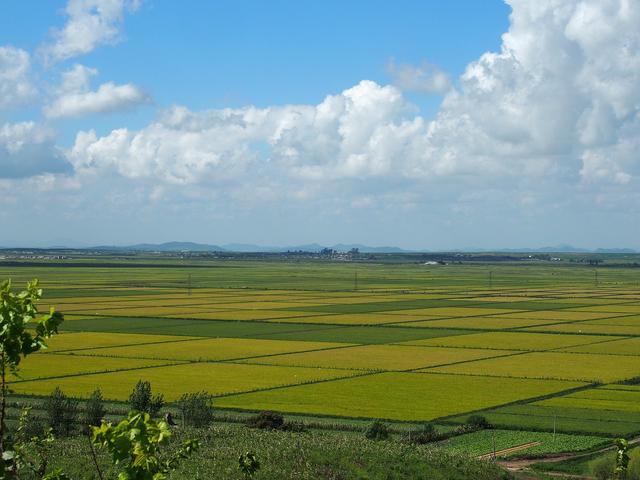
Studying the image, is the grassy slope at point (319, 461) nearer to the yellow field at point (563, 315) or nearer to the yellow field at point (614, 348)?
the yellow field at point (614, 348)

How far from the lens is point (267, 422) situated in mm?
32344

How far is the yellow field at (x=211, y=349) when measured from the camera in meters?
54.0

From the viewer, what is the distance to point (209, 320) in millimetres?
77312

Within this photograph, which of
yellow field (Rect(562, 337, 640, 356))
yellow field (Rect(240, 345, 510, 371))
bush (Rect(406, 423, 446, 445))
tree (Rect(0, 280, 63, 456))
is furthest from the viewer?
yellow field (Rect(562, 337, 640, 356))

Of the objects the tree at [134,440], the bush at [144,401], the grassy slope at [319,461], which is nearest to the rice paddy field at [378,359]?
the tree at [134,440]

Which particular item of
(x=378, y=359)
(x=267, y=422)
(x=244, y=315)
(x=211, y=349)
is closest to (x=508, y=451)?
(x=267, y=422)

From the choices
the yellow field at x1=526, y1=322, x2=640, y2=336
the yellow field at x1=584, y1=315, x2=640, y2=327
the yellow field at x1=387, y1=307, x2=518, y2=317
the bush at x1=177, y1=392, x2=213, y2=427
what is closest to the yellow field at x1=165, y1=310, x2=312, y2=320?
the yellow field at x1=387, y1=307, x2=518, y2=317

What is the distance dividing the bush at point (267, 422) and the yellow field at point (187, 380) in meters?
7.05

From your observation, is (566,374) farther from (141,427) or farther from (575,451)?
(141,427)

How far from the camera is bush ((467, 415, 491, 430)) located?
34.2 m

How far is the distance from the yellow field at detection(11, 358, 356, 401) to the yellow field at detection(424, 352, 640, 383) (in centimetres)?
778

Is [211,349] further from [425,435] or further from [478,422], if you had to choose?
[425,435]

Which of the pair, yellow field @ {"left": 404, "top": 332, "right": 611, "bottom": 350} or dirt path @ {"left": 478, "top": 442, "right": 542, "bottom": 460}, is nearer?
dirt path @ {"left": 478, "top": 442, "right": 542, "bottom": 460}

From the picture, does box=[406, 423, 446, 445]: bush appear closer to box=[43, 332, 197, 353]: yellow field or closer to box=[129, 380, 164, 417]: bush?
box=[129, 380, 164, 417]: bush
